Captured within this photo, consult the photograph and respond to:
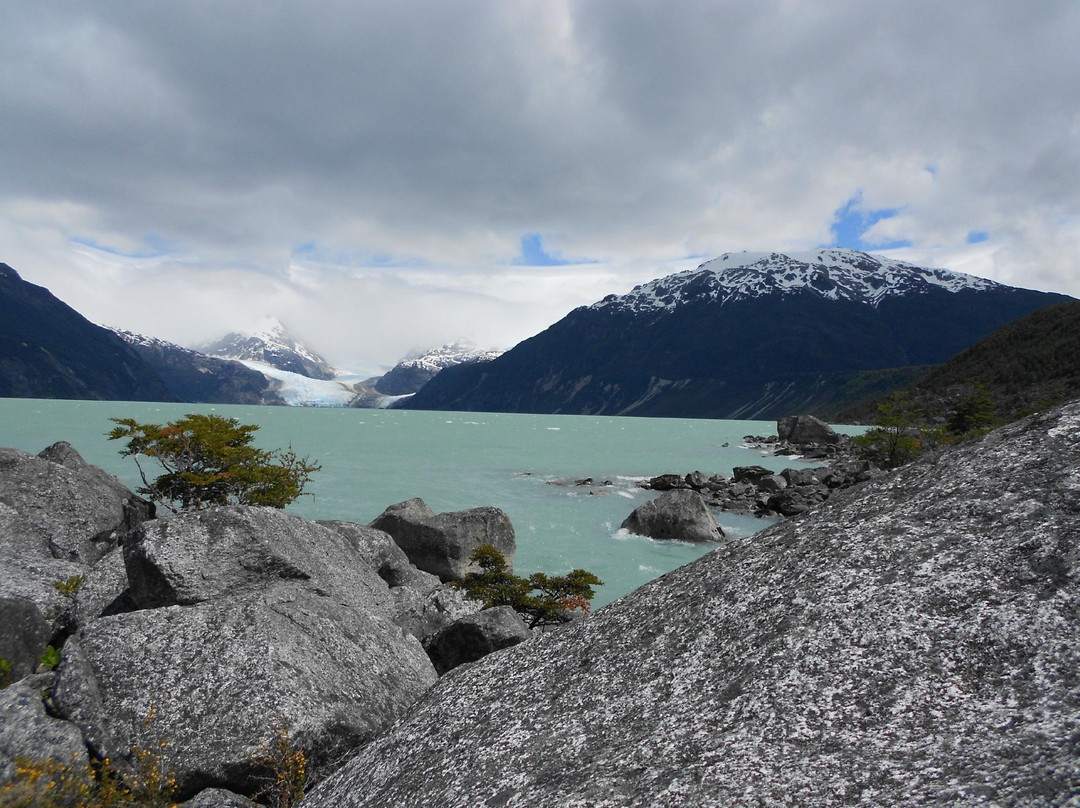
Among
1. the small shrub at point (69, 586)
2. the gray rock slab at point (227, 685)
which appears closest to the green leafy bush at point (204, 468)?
the small shrub at point (69, 586)

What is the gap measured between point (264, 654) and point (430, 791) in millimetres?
4749

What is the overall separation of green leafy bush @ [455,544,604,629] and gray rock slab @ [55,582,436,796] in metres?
10.0

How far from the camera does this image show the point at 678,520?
3569cm

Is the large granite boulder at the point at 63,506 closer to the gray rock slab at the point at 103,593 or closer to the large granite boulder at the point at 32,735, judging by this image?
the gray rock slab at the point at 103,593

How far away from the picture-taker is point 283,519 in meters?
12.4

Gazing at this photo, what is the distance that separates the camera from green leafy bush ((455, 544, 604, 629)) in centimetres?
1818

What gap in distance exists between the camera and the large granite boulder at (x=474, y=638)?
1062 cm

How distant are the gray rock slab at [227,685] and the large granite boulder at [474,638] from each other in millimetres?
2631

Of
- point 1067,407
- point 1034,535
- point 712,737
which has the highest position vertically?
point 1067,407

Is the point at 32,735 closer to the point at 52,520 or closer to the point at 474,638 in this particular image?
the point at 474,638

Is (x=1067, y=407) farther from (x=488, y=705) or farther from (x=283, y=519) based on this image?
(x=283, y=519)

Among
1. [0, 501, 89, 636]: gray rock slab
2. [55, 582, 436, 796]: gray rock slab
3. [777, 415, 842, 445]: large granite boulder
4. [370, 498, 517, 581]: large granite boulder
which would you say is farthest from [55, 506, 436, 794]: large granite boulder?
[777, 415, 842, 445]: large granite boulder

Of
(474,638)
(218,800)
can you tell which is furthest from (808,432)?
(218,800)

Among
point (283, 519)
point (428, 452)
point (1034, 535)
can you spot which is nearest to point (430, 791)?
point (1034, 535)
